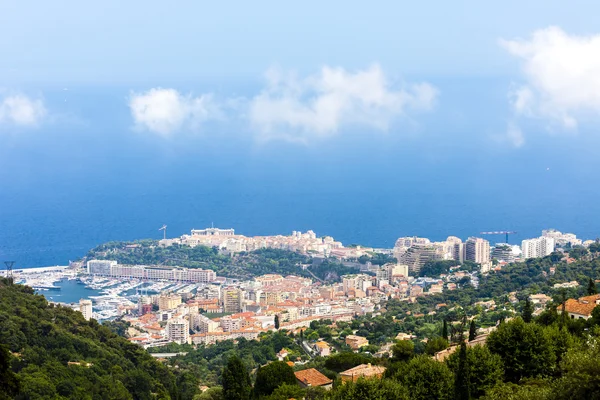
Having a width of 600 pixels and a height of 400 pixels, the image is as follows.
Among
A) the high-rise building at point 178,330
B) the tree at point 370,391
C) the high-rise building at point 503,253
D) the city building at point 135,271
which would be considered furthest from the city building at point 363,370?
the city building at point 135,271

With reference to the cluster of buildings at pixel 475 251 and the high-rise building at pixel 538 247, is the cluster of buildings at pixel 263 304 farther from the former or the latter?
the high-rise building at pixel 538 247

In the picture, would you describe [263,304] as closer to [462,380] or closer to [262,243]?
[262,243]

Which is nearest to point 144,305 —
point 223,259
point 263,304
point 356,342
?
point 263,304

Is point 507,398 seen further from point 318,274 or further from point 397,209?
point 397,209

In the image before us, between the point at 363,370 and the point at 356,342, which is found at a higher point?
the point at 356,342

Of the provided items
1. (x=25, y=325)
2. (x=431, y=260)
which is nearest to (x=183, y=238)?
(x=431, y=260)

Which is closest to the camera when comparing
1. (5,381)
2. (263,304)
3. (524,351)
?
(5,381)
